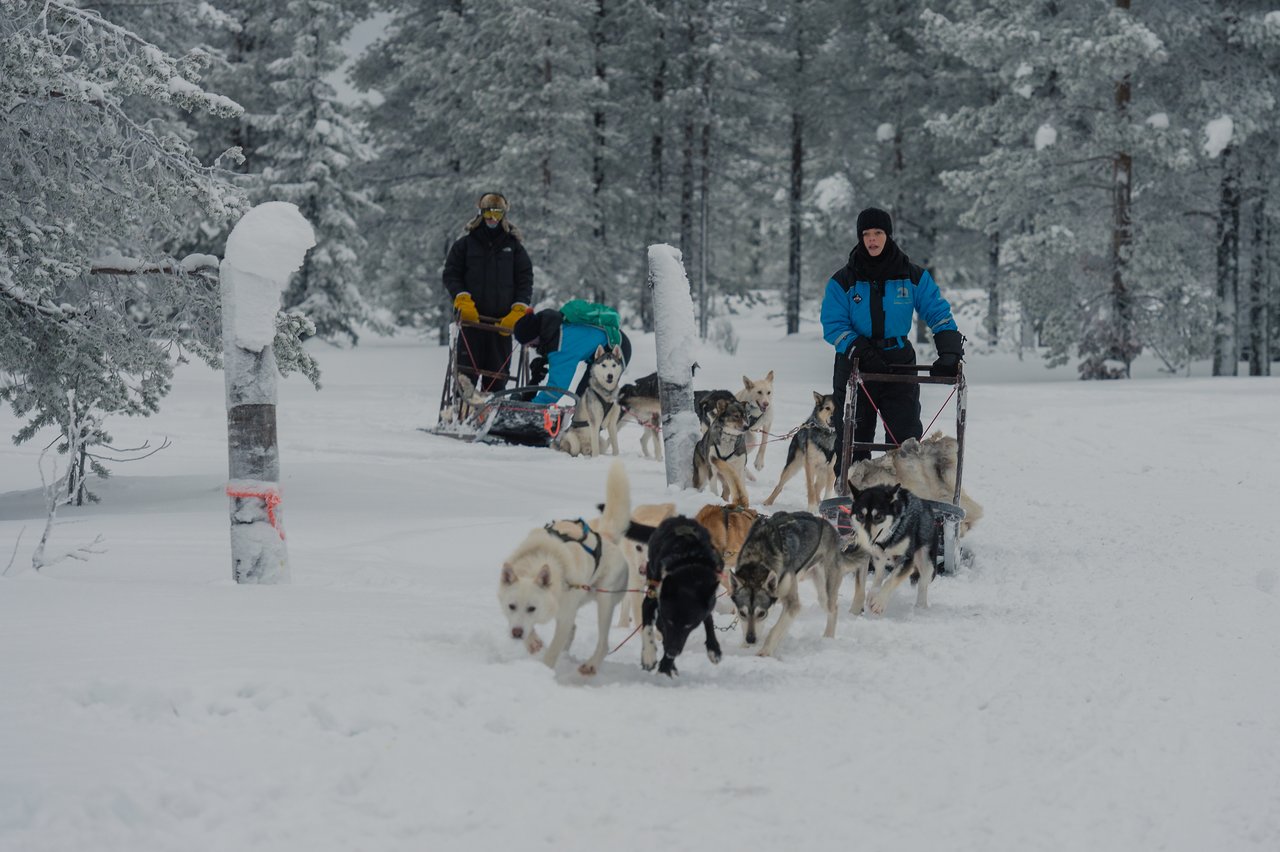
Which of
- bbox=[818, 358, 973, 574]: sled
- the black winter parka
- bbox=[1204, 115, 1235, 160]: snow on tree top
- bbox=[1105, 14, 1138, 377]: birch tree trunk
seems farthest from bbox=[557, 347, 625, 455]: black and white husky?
bbox=[1204, 115, 1235, 160]: snow on tree top

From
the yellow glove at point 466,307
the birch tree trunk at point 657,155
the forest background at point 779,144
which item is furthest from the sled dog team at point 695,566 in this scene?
the birch tree trunk at point 657,155

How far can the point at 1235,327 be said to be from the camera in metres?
20.2

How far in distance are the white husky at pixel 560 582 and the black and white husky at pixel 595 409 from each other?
21.9ft

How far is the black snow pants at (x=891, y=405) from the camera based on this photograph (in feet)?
25.5

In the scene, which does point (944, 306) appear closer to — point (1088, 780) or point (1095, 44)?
point (1088, 780)

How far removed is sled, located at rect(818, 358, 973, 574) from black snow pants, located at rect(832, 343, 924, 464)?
161 millimetres

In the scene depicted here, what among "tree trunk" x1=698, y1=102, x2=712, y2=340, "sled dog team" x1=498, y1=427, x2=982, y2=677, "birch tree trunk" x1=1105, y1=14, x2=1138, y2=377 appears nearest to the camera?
"sled dog team" x1=498, y1=427, x2=982, y2=677

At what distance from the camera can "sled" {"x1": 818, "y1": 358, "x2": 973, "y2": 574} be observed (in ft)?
21.8

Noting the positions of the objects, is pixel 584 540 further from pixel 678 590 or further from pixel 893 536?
pixel 893 536

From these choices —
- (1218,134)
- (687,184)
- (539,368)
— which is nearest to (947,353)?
(539,368)

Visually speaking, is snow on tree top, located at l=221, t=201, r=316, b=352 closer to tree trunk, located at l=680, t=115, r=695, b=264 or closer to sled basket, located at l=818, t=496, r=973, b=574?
sled basket, located at l=818, t=496, r=973, b=574

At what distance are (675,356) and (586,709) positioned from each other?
17.0 ft

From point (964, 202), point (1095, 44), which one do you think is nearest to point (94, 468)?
point (1095, 44)

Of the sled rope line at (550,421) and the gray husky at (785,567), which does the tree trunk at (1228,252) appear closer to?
the sled rope line at (550,421)
